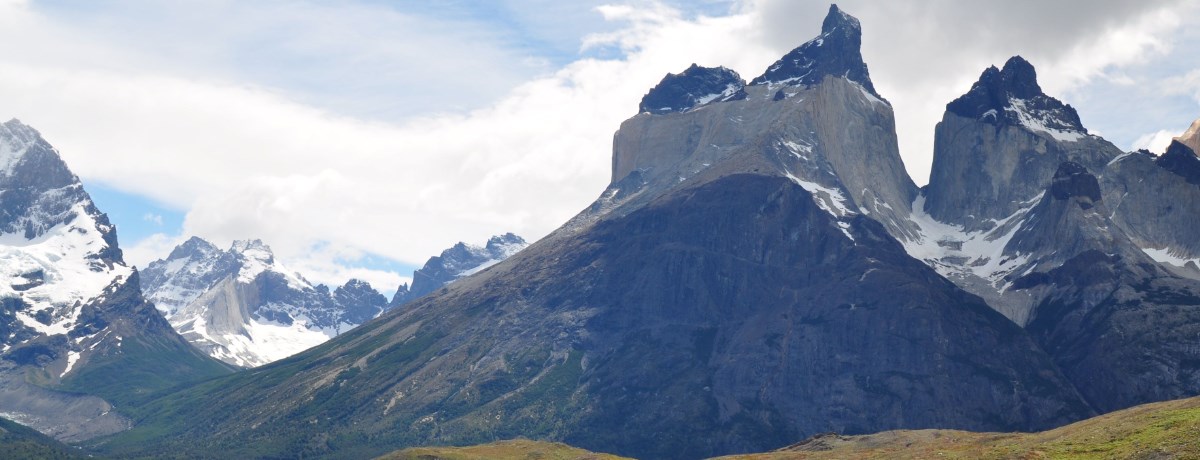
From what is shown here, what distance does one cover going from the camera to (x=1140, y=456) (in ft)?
616

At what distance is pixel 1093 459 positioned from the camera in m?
199

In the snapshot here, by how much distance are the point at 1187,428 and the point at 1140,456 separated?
1768cm

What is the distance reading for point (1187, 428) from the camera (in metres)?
200

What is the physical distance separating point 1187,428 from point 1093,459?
16.1 m

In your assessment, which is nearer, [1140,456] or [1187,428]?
[1140,456]

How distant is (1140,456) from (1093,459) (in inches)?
461
